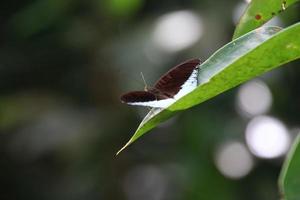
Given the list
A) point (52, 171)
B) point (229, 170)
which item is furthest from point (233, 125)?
point (52, 171)

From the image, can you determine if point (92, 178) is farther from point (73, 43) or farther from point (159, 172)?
point (73, 43)

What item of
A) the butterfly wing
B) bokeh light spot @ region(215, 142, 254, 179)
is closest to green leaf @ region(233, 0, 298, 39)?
the butterfly wing

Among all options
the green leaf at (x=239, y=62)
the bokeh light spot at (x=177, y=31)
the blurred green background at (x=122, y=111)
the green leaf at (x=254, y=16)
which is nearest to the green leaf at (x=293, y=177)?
the green leaf at (x=239, y=62)

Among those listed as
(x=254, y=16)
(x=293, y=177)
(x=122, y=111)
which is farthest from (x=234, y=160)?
(x=293, y=177)

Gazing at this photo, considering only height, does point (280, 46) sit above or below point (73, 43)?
above

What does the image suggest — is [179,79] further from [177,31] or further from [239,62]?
[177,31]

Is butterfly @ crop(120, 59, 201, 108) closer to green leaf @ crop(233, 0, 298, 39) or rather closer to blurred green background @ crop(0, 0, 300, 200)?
green leaf @ crop(233, 0, 298, 39)
